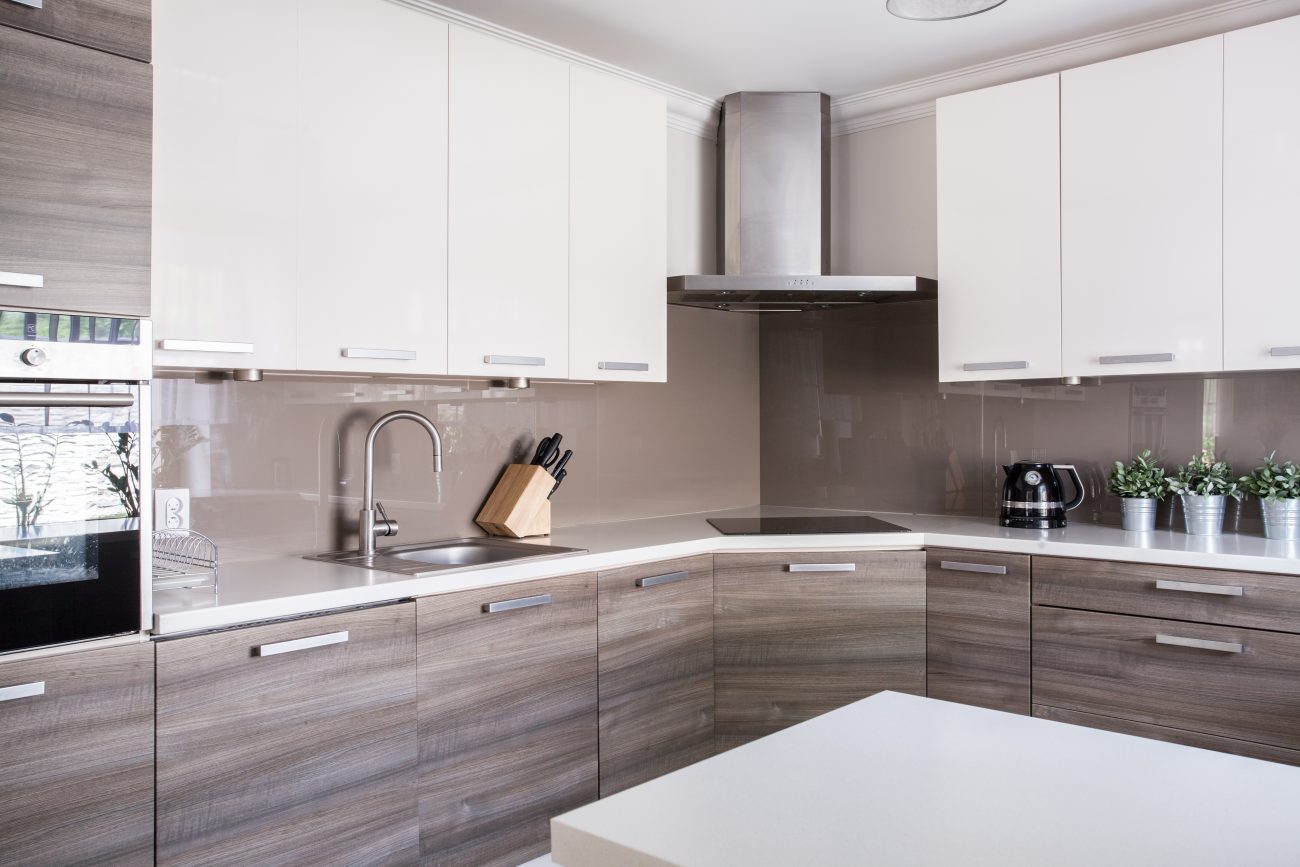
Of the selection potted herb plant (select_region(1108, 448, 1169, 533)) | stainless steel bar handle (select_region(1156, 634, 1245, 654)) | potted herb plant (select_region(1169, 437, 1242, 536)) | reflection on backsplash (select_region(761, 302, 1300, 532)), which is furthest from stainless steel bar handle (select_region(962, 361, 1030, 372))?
stainless steel bar handle (select_region(1156, 634, 1245, 654))

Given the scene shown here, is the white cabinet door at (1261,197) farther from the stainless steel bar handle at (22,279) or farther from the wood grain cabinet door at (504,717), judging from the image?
the stainless steel bar handle at (22,279)

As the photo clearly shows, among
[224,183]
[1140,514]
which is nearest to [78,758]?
[224,183]

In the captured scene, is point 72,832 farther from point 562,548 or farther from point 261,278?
point 562,548

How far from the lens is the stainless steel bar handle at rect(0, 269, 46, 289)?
160cm

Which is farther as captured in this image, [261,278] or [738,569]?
[738,569]

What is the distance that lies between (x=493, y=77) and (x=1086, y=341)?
1902 mm

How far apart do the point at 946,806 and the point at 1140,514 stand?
7.97 feet

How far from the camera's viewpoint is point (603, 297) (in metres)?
2.98

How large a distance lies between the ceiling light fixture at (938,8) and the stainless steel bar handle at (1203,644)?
1652 mm

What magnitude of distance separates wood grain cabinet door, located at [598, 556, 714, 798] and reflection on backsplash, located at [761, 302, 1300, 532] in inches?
43.8

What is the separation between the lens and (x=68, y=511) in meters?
1.67

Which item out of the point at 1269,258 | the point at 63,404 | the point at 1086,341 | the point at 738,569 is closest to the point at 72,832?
the point at 63,404

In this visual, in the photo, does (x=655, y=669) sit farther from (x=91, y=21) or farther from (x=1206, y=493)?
(x=91, y=21)

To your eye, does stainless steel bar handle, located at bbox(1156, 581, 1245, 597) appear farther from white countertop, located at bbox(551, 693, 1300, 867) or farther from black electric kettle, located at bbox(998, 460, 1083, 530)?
white countertop, located at bbox(551, 693, 1300, 867)
